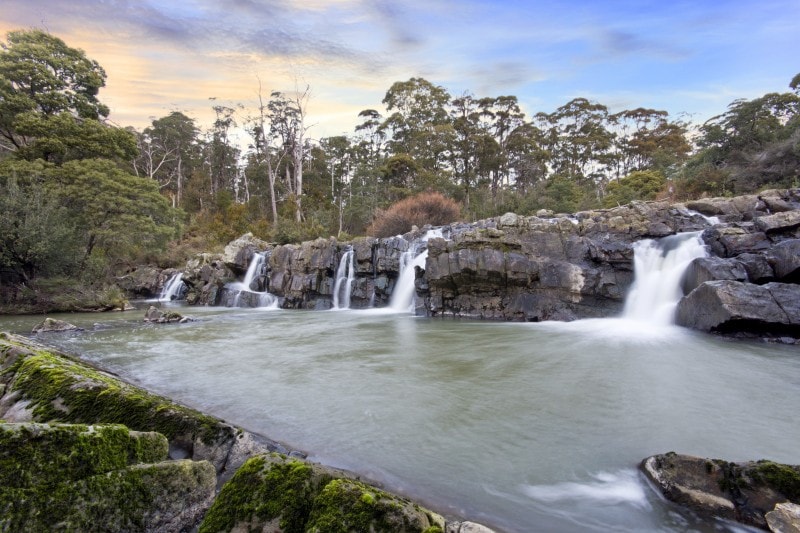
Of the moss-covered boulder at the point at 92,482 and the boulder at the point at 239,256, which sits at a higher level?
the boulder at the point at 239,256

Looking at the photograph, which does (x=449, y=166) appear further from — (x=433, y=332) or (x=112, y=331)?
(x=112, y=331)

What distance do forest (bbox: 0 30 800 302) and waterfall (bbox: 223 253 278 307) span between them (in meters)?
4.00

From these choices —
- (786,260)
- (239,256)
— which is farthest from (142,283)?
(786,260)

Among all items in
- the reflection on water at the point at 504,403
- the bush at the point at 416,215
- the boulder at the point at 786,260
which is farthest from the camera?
the bush at the point at 416,215

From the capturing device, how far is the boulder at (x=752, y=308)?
346 inches

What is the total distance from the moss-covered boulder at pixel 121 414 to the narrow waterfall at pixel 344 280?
14.2 metres

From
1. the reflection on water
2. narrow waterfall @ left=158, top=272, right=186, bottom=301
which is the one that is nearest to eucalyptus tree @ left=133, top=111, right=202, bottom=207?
narrow waterfall @ left=158, top=272, right=186, bottom=301

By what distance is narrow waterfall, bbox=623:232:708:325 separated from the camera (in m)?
11.3

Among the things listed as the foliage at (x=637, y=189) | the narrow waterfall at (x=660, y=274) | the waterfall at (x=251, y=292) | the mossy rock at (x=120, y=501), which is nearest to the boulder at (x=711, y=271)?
the narrow waterfall at (x=660, y=274)

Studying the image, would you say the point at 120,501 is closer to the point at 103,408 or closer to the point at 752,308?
the point at 103,408

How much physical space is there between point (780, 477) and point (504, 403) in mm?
2928

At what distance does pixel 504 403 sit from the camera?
5387 millimetres

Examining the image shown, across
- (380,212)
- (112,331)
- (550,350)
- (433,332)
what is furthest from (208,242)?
(550,350)

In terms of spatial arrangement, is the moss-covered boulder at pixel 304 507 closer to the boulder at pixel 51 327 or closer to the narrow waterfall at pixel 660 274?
the narrow waterfall at pixel 660 274
